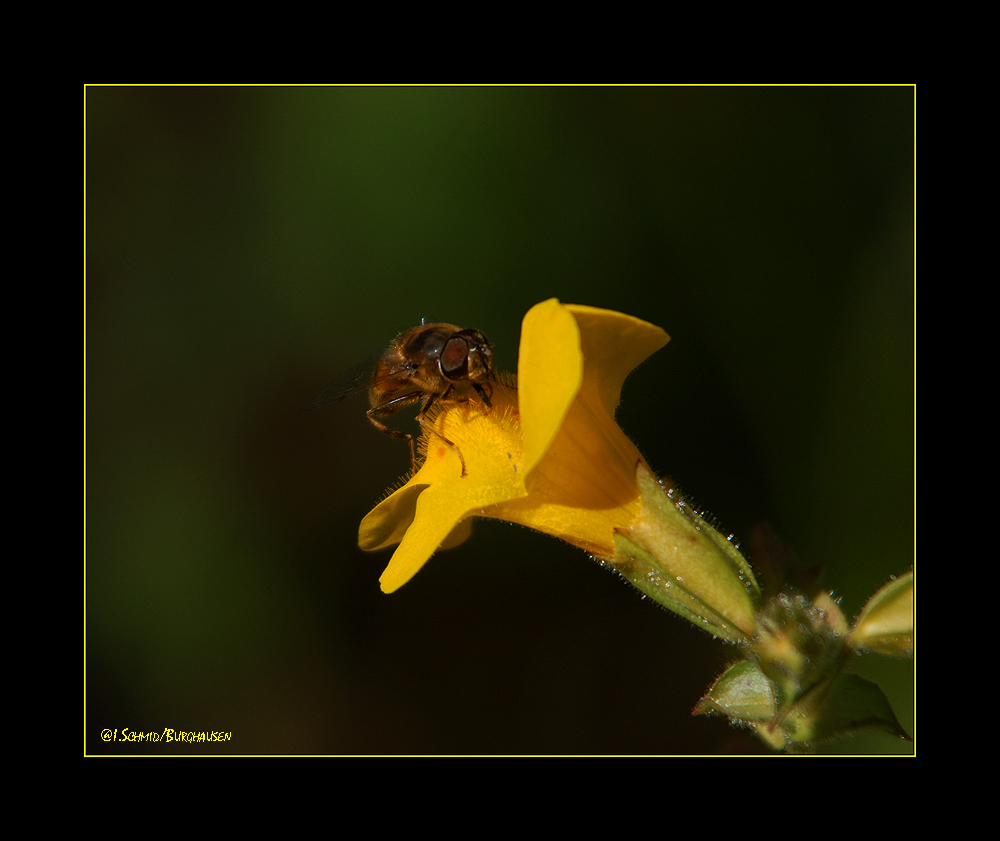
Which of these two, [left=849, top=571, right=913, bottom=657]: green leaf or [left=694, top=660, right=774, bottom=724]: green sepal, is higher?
[left=849, top=571, right=913, bottom=657]: green leaf

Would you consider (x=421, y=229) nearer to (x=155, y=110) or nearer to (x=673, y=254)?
(x=673, y=254)

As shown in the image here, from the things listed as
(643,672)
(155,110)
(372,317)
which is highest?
(155,110)

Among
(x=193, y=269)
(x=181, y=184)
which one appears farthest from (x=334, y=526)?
(x=181, y=184)

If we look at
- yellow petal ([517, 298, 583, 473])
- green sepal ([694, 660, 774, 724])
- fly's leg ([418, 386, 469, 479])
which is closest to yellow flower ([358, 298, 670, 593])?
fly's leg ([418, 386, 469, 479])

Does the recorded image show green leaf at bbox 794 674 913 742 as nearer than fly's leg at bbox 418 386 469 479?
Yes

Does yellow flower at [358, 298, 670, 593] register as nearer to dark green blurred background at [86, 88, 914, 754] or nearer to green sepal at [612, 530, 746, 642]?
green sepal at [612, 530, 746, 642]

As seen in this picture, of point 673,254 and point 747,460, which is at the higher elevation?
point 673,254

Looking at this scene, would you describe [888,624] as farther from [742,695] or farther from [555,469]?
[555,469]
